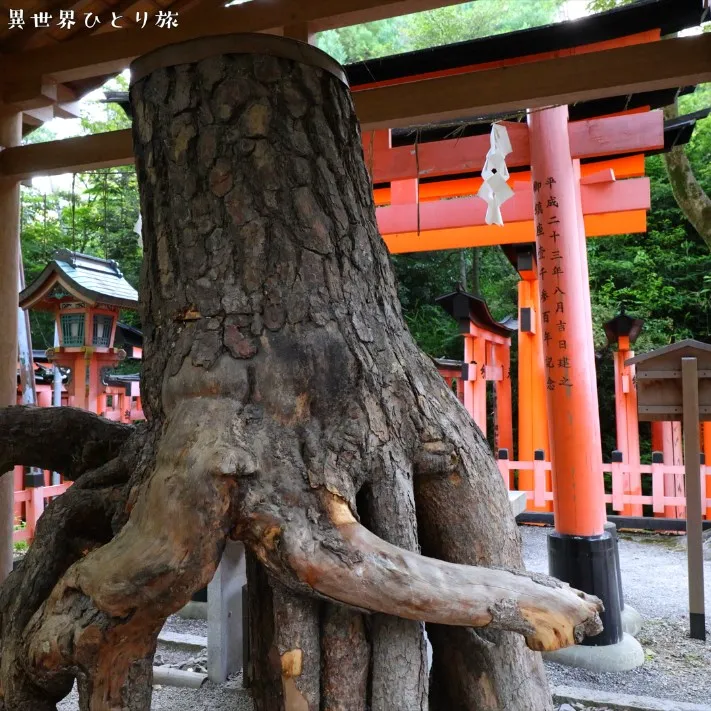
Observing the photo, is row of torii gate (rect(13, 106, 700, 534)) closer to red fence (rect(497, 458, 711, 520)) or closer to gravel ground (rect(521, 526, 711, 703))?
red fence (rect(497, 458, 711, 520))

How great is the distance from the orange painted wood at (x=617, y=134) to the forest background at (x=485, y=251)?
5.52 metres

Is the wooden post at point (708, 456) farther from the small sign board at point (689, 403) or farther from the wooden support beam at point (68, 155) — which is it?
the wooden support beam at point (68, 155)

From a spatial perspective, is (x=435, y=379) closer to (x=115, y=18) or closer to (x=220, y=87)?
(x=220, y=87)

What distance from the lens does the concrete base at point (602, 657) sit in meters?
3.53

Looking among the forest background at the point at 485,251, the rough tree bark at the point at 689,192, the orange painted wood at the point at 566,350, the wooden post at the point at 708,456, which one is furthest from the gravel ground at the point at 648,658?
the forest background at the point at 485,251

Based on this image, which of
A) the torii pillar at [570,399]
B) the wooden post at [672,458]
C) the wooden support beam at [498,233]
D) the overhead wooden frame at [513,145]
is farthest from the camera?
the wooden post at [672,458]

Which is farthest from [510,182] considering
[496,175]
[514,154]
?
[496,175]

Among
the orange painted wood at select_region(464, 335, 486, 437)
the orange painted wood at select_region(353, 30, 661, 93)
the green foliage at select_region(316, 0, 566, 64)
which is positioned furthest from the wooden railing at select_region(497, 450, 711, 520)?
the green foliage at select_region(316, 0, 566, 64)

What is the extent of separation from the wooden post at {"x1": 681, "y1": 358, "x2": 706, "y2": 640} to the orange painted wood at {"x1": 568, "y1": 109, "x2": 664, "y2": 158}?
1.88 m

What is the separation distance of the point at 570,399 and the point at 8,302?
10.3 ft

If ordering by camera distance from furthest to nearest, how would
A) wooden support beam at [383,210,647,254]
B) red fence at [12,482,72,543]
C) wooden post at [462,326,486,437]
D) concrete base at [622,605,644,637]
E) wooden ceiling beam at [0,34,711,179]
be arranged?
wooden post at [462,326,486,437]
wooden support beam at [383,210,647,254]
red fence at [12,482,72,543]
concrete base at [622,605,644,637]
wooden ceiling beam at [0,34,711,179]

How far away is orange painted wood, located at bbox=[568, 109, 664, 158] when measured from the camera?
491cm

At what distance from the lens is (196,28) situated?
2.73 meters

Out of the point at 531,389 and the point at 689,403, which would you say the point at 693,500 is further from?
the point at 531,389
